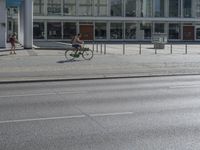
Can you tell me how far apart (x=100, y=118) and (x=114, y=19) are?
187ft

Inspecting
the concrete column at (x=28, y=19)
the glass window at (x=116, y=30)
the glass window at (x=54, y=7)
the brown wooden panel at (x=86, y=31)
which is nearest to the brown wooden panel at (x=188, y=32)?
the glass window at (x=116, y=30)

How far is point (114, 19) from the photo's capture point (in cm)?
6588

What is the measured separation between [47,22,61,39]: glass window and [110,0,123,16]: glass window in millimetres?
8019

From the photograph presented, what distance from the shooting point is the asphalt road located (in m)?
7.49

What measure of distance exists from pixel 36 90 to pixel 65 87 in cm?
126

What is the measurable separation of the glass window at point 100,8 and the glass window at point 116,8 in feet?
3.60

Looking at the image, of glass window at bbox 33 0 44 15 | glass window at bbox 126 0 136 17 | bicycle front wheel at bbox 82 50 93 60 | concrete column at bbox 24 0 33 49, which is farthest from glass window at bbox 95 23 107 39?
bicycle front wheel at bbox 82 50 93 60

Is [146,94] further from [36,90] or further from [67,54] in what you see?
[67,54]

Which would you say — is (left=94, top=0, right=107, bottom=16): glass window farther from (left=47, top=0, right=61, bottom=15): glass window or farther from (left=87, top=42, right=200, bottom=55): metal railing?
(left=87, top=42, right=200, bottom=55): metal railing

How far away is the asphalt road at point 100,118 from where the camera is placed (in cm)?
749

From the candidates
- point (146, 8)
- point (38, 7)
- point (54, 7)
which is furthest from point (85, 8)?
point (146, 8)

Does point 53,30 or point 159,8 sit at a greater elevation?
point 159,8

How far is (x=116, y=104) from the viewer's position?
11594 mm

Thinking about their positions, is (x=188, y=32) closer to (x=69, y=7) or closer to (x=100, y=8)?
(x=100, y=8)
